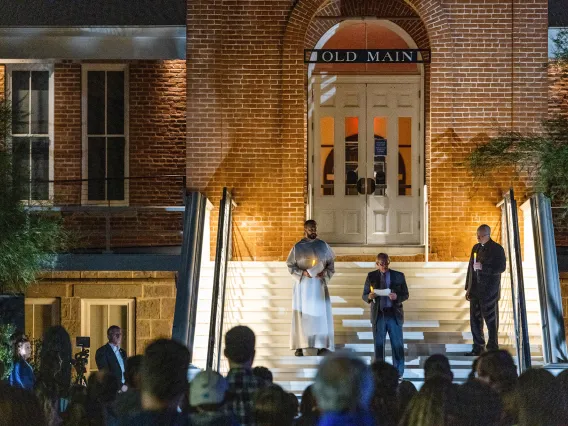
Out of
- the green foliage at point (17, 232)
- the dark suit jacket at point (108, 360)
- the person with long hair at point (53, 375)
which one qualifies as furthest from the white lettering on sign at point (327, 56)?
the person with long hair at point (53, 375)

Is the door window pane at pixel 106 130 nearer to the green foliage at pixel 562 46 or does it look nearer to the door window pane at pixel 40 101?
the door window pane at pixel 40 101

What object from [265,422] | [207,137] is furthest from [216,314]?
[265,422]

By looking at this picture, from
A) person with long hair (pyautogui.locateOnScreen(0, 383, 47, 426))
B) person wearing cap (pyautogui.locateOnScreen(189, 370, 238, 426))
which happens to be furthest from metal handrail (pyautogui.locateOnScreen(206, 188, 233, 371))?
person with long hair (pyautogui.locateOnScreen(0, 383, 47, 426))

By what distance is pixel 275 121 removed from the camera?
656 inches

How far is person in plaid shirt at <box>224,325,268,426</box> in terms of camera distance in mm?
6297

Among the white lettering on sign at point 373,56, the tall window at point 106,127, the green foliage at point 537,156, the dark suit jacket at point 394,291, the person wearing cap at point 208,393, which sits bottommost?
the person wearing cap at point 208,393

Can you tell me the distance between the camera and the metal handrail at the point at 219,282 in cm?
1254

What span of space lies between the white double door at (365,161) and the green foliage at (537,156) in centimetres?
153

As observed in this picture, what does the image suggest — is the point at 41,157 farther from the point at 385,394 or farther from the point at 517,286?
the point at 385,394

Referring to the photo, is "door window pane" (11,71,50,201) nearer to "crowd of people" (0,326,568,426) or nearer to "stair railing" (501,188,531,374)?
"stair railing" (501,188,531,374)

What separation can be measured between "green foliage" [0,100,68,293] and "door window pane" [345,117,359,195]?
5.31 meters

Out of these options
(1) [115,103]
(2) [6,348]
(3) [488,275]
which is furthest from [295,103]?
(2) [6,348]

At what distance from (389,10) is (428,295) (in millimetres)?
5025

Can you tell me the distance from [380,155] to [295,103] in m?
1.83
